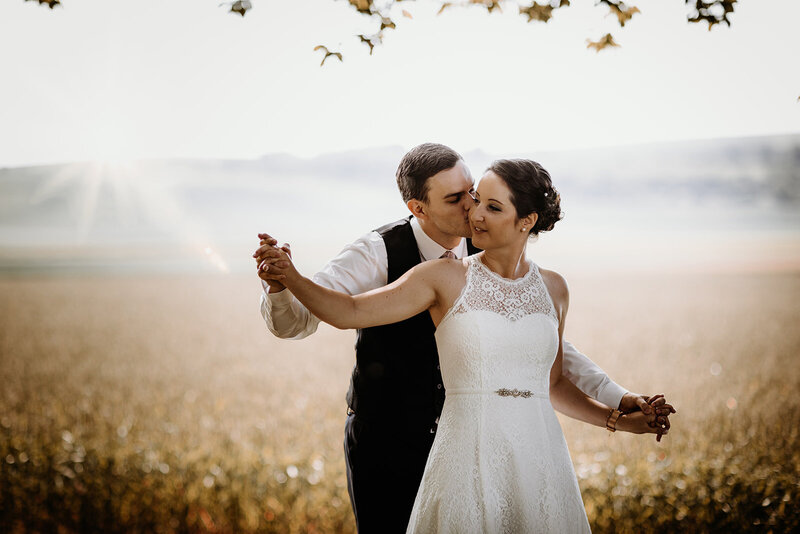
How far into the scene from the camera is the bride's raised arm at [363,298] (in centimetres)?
224

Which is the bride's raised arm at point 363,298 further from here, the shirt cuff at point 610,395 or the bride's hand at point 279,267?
the shirt cuff at point 610,395

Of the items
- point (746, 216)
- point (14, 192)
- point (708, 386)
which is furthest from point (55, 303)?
point (746, 216)

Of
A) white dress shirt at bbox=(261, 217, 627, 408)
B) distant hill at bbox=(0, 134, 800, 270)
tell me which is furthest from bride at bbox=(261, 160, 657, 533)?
distant hill at bbox=(0, 134, 800, 270)

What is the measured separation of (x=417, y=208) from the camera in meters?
2.96

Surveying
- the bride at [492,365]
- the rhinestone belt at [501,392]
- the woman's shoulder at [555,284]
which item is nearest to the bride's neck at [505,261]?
the bride at [492,365]

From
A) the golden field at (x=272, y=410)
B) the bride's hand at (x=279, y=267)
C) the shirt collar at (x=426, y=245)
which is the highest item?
the shirt collar at (x=426, y=245)

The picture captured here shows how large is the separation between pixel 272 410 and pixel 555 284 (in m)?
7.97

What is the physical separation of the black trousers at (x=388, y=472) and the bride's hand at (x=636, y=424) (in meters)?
0.84

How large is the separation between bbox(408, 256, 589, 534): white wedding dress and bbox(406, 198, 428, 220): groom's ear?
0.56 m

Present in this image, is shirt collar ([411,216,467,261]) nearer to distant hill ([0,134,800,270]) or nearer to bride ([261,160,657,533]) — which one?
bride ([261,160,657,533])

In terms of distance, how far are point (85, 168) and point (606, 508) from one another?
70.5 ft

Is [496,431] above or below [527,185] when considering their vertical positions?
below

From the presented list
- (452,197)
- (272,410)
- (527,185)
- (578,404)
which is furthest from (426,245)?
(272,410)

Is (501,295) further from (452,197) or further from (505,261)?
(452,197)
